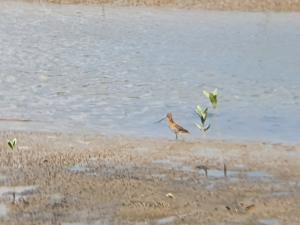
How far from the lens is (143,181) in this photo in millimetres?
7832

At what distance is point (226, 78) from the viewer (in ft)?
50.2

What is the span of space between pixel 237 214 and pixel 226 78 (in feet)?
28.0

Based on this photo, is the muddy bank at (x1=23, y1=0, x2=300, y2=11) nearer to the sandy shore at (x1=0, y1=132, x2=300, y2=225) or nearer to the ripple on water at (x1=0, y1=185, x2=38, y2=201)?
the sandy shore at (x1=0, y1=132, x2=300, y2=225)

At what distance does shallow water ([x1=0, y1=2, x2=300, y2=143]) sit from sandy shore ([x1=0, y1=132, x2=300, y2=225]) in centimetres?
110

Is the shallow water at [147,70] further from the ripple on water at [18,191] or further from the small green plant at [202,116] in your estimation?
the ripple on water at [18,191]

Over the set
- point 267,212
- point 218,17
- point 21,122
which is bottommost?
point 218,17

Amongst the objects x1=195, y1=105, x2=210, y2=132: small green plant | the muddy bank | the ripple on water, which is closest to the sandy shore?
the ripple on water

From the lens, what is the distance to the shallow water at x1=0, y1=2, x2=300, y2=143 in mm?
11484

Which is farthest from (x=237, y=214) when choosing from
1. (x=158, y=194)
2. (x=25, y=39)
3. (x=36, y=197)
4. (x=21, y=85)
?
(x=25, y=39)

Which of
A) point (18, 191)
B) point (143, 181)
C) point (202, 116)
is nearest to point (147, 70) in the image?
point (202, 116)

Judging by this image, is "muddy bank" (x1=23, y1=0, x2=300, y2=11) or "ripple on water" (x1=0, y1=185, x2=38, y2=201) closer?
"ripple on water" (x1=0, y1=185, x2=38, y2=201)

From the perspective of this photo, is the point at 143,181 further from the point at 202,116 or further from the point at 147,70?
the point at 147,70

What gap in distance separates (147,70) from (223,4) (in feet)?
38.0

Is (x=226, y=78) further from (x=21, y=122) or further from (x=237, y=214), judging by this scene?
(x=237, y=214)
